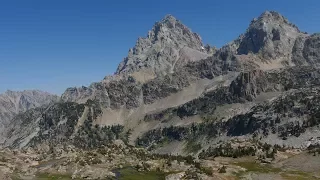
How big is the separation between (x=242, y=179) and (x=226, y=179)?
307 inches

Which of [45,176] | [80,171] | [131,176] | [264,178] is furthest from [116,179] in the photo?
[264,178]

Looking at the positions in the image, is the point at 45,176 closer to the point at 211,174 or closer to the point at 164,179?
the point at 164,179

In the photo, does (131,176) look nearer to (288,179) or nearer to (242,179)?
(242,179)

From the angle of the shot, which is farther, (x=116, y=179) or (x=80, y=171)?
(x=80, y=171)

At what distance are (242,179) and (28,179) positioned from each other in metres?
96.4

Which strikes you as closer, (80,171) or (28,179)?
(28,179)

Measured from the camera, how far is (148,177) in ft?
633

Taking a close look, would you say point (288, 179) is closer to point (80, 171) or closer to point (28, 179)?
point (80, 171)

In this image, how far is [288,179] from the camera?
197 metres

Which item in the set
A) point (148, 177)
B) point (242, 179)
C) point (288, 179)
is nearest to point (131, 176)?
point (148, 177)

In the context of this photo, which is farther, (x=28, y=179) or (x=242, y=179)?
(x=242, y=179)

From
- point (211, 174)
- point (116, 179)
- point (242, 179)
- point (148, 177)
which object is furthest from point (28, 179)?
point (242, 179)

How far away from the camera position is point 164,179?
18750 centimetres

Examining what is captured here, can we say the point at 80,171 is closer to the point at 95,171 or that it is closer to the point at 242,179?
the point at 95,171
